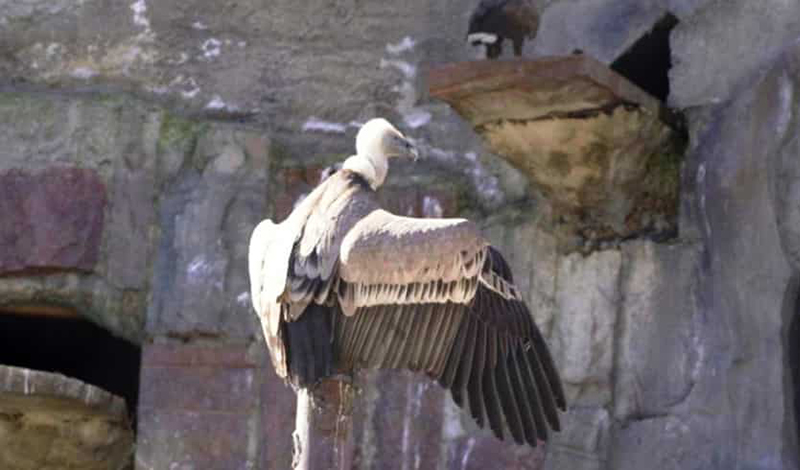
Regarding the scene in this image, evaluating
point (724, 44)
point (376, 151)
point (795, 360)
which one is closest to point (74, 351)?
point (376, 151)

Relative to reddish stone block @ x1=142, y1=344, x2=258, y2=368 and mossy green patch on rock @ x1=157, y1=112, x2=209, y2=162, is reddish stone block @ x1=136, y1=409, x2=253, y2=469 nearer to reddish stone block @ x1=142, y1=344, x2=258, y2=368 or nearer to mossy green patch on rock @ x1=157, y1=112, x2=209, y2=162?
reddish stone block @ x1=142, y1=344, x2=258, y2=368

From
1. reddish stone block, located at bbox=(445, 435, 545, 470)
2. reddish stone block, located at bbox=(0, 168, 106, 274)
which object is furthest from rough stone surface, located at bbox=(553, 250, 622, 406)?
reddish stone block, located at bbox=(0, 168, 106, 274)

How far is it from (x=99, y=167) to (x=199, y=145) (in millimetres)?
272

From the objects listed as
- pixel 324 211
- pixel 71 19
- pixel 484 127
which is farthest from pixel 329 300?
pixel 71 19

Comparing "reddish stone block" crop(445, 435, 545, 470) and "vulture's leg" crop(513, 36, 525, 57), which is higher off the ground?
"vulture's leg" crop(513, 36, 525, 57)

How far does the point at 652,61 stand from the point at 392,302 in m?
1.46

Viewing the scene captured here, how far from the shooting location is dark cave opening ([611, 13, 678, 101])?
5.62m

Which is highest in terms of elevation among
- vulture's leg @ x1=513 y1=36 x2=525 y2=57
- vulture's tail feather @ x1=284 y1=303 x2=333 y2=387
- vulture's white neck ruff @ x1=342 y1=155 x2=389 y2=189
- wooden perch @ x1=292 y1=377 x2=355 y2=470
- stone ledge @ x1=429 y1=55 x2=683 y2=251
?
vulture's leg @ x1=513 y1=36 x2=525 y2=57

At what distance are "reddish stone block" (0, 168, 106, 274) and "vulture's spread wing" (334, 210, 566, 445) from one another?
144 cm

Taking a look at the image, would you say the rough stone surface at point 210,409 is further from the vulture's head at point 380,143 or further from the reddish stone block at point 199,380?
the vulture's head at point 380,143

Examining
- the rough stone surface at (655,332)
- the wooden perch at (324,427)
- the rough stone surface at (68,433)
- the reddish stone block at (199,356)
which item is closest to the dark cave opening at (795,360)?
the rough stone surface at (655,332)

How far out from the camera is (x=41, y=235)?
578 cm

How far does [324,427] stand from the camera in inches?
173

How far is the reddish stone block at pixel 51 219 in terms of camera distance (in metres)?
5.76
